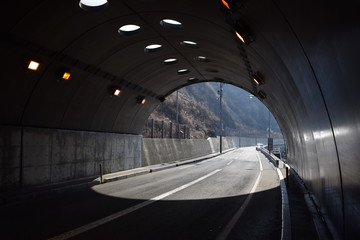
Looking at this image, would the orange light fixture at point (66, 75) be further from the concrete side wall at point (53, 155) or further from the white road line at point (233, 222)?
the white road line at point (233, 222)

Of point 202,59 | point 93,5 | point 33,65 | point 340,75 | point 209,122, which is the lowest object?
point 340,75

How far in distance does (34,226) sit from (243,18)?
706 cm

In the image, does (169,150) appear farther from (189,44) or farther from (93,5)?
(93,5)

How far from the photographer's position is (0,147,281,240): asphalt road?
666cm

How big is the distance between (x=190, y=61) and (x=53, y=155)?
8.62 metres

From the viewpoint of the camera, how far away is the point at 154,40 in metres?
13.5

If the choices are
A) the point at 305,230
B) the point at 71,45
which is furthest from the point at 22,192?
the point at 305,230

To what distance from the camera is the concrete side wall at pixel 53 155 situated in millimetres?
11195

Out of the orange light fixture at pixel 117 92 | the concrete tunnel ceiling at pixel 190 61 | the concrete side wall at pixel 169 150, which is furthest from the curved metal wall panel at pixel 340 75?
the concrete side wall at pixel 169 150

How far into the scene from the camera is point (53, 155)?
13.5 m

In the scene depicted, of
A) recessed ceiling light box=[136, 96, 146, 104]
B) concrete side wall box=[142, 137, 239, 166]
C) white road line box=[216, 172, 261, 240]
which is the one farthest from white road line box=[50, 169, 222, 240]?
concrete side wall box=[142, 137, 239, 166]

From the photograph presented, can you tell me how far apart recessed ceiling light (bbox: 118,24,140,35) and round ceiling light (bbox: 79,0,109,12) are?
7.54 ft

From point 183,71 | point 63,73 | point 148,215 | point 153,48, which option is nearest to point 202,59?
point 153,48

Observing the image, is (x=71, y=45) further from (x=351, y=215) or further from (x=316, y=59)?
(x=351, y=215)
